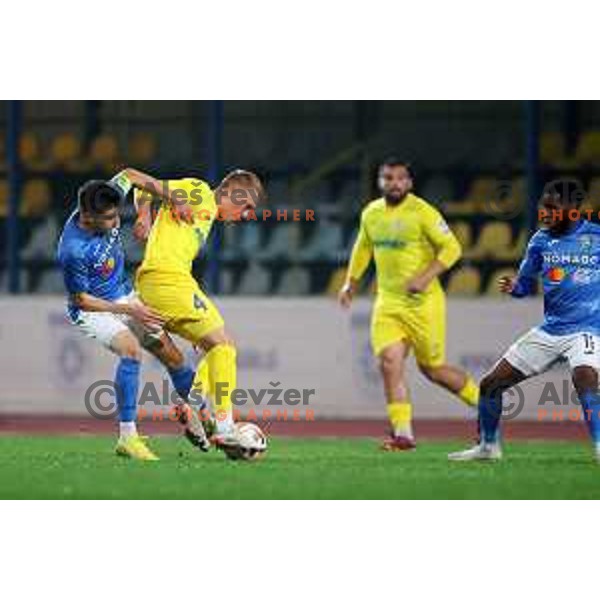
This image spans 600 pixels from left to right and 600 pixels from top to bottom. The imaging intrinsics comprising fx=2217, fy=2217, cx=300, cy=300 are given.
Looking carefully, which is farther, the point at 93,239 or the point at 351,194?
the point at 351,194

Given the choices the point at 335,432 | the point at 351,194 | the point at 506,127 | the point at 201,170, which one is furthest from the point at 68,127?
the point at 335,432

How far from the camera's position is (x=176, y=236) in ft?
47.2

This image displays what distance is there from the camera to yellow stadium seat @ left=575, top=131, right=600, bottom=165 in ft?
76.7

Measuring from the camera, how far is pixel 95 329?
14141mm

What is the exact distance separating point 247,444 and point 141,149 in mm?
11101

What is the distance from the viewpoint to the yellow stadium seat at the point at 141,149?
24.4 meters

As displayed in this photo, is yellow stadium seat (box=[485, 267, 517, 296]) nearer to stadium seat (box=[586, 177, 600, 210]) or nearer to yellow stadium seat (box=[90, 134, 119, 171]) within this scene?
stadium seat (box=[586, 177, 600, 210])

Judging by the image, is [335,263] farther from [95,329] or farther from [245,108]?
[95,329]

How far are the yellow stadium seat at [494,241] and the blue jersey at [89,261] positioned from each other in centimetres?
901

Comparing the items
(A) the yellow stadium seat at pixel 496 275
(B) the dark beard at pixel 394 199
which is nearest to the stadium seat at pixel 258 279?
(A) the yellow stadium seat at pixel 496 275

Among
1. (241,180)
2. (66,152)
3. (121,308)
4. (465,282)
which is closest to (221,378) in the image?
(121,308)

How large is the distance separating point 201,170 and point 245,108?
0.94 metres

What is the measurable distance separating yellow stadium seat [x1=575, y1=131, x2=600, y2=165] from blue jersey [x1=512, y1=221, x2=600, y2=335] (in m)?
9.74
